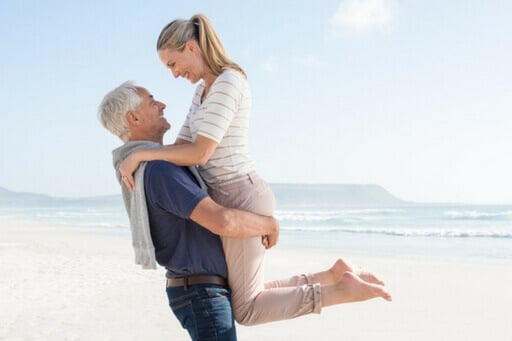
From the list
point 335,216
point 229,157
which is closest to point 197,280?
point 229,157

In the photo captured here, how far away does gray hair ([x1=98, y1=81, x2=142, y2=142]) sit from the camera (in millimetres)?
2623

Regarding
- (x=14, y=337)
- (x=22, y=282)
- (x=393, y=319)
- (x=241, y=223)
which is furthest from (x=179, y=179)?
(x=22, y=282)

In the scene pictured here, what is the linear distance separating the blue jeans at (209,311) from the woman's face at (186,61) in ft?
2.52

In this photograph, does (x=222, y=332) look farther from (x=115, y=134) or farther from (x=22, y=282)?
(x=22, y=282)

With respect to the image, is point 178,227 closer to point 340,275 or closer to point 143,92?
point 143,92

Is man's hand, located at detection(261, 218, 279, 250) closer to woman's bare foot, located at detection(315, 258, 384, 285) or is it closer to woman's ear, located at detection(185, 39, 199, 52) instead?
woman's bare foot, located at detection(315, 258, 384, 285)

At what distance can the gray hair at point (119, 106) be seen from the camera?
262 centimetres

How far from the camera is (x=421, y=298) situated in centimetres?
856

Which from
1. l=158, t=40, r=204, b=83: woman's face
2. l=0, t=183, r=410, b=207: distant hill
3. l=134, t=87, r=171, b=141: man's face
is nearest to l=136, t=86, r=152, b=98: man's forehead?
l=134, t=87, r=171, b=141: man's face

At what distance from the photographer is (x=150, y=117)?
8.75 ft

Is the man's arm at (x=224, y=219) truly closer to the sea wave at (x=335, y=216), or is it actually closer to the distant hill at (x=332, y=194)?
the sea wave at (x=335, y=216)

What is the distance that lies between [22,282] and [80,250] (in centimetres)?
481

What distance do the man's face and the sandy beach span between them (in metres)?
3.86

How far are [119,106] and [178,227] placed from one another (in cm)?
49
